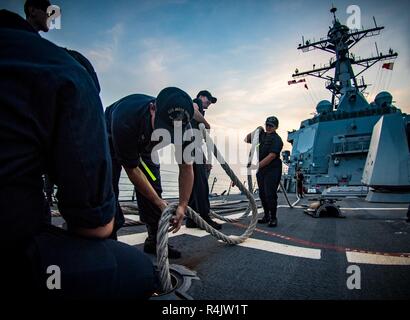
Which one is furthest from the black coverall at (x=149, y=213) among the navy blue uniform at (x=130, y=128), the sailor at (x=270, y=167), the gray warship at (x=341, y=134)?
the gray warship at (x=341, y=134)

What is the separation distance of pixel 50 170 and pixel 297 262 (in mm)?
2105

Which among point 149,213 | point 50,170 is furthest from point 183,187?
point 50,170

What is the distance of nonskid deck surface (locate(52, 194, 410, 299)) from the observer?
1.53 m

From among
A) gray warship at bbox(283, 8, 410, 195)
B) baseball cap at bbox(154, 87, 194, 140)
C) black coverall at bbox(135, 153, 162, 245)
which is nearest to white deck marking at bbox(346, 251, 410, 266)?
black coverall at bbox(135, 153, 162, 245)

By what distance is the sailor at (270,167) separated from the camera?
4.07 m

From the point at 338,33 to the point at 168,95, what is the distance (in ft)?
105

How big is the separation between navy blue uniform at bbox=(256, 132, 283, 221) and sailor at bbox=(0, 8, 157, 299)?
3.52 m

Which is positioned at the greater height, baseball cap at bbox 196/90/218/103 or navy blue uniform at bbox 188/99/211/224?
baseball cap at bbox 196/90/218/103

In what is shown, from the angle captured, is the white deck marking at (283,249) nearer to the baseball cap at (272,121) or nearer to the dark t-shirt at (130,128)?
the dark t-shirt at (130,128)

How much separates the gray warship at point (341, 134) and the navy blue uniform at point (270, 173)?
1285cm

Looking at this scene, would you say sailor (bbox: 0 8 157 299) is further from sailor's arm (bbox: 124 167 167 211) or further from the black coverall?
the black coverall

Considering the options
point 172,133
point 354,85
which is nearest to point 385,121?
point 172,133

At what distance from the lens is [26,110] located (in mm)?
644
